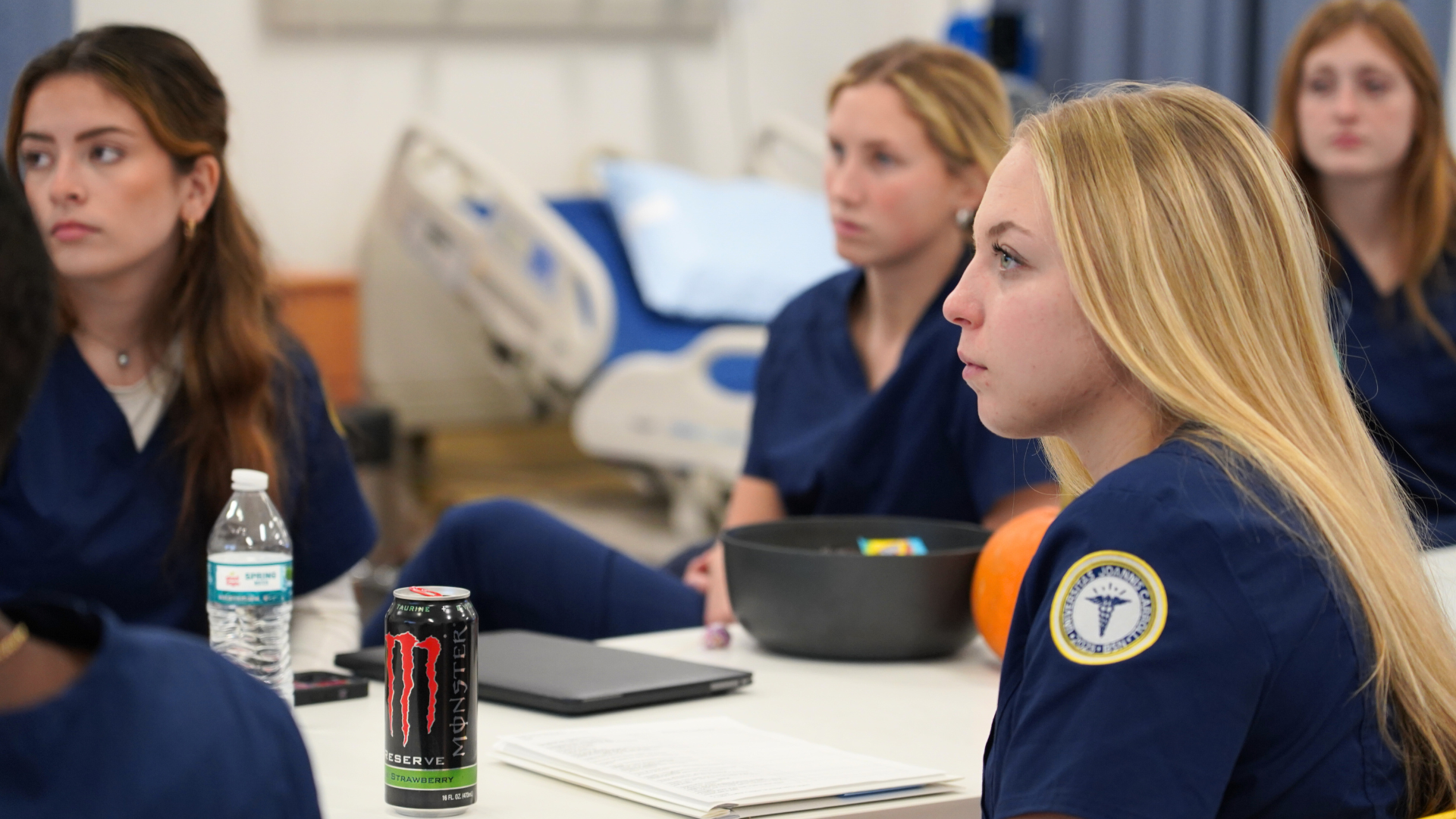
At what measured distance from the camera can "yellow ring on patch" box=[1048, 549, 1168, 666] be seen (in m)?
0.84

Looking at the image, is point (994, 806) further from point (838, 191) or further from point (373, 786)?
point (838, 191)

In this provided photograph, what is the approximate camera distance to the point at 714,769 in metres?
1.10

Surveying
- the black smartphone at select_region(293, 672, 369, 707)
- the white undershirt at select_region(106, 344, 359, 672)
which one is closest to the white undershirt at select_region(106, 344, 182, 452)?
the white undershirt at select_region(106, 344, 359, 672)

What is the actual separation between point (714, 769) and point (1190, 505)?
16.1 inches

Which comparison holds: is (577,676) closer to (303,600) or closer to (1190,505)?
(303,600)

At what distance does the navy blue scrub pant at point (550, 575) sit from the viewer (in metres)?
1.91

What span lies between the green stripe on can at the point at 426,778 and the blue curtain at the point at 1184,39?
8.75 feet

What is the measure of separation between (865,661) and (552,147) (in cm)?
367

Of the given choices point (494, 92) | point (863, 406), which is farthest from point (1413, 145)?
point (494, 92)

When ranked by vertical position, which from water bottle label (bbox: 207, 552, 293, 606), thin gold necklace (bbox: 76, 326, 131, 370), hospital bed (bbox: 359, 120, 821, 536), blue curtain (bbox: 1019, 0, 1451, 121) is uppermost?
blue curtain (bbox: 1019, 0, 1451, 121)

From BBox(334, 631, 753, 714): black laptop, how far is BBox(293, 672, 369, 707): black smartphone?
0.05 meters

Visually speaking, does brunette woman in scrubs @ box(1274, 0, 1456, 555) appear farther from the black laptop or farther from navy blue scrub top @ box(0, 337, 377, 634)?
navy blue scrub top @ box(0, 337, 377, 634)

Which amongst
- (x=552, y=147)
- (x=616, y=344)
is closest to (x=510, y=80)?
(x=552, y=147)

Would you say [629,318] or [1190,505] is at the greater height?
[1190,505]
